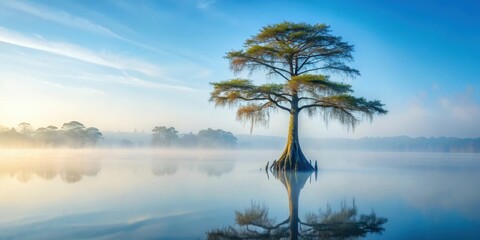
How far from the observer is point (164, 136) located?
96.4 m

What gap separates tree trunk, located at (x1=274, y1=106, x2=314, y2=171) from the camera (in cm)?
2175

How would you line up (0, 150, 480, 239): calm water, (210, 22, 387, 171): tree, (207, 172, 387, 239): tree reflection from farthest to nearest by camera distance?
(210, 22, 387, 171): tree, (0, 150, 480, 239): calm water, (207, 172, 387, 239): tree reflection

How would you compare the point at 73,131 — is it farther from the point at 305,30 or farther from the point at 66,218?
the point at 66,218

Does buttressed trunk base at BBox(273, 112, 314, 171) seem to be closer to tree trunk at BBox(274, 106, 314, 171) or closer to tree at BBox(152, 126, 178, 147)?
tree trunk at BBox(274, 106, 314, 171)

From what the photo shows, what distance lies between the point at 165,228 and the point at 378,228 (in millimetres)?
4077

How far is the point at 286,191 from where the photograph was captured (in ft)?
40.8

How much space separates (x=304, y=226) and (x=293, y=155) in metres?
14.9

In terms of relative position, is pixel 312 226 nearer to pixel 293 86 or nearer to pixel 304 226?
pixel 304 226

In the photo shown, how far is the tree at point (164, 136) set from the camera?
9418 centimetres

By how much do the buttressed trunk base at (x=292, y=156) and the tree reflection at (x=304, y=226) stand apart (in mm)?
12638

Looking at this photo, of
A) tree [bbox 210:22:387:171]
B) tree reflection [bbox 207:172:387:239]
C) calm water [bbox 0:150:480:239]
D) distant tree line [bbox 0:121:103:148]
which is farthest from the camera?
distant tree line [bbox 0:121:103:148]

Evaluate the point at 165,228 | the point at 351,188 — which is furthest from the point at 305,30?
the point at 165,228

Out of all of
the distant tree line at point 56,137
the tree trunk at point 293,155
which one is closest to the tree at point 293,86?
the tree trunk at point 293,155

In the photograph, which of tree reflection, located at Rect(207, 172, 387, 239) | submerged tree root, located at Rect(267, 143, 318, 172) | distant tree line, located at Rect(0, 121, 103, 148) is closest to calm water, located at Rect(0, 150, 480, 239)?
tree reflection, located at Rect(207, 172, 387, 239)
